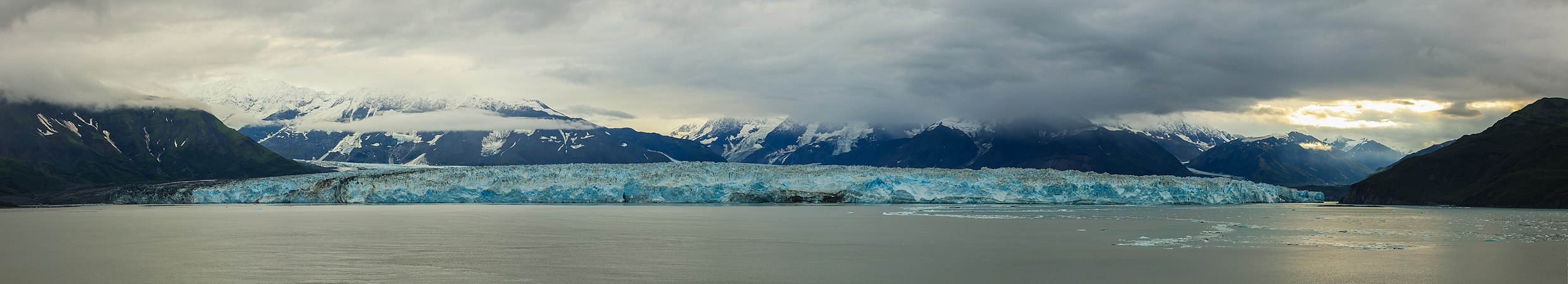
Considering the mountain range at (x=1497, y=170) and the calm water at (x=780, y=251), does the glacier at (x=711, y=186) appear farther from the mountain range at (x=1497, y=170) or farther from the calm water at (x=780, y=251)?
the calm water at (x=780, y=251)

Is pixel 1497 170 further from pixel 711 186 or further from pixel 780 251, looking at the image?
pixel 780 251

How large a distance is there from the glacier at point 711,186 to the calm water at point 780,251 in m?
40.2

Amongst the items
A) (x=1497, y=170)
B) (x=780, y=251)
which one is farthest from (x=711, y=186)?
(x=1497, y=170)

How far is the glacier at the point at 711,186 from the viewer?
294 feet

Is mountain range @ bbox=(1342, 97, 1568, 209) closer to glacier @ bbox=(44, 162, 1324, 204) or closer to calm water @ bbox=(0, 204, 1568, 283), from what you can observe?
glacier @ bbox=(44, 162, 1324, 204)

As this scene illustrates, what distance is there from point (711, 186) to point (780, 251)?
63094 mm

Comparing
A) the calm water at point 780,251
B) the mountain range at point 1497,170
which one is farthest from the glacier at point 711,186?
the calm water at point 780,251

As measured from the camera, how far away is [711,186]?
297 ft

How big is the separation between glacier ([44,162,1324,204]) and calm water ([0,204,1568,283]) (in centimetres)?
4019

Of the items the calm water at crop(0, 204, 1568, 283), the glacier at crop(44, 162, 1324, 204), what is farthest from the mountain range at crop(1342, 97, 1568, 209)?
the calm water at crop(0, 204, 1568, 283)

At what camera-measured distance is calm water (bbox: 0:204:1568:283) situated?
20500 millimetres

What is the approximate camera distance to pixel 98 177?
180375mm

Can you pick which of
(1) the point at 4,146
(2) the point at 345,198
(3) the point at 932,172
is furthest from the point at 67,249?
(1) the point at 4,146

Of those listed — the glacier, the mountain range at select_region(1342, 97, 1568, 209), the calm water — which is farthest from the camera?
the mountain range at select_region(1342, 97, 1568, 209)
